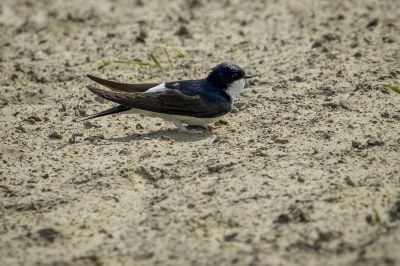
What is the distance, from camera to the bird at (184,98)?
19.4 feet

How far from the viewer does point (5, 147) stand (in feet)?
19.2

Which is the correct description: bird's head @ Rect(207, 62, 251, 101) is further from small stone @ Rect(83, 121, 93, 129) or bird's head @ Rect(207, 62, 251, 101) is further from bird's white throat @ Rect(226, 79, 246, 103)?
small stone @ Rect(83, 121, 93, 129)

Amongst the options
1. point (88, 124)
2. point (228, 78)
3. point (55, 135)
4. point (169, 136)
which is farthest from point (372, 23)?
point (55, 135)

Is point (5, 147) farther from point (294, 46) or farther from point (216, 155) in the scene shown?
point (294, 46)

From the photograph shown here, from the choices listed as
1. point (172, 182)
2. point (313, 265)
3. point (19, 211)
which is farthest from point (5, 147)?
point (313, 265)

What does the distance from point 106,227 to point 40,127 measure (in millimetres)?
1859

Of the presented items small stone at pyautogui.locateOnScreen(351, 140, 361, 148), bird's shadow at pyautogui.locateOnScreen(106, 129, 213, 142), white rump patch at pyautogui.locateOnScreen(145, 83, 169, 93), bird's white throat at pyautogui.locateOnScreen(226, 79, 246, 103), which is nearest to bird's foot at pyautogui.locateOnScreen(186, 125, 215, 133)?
bird's shadow at pyautogui.locateOnScreen(106, 129, 213, 142)

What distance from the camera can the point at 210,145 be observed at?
5758 mm

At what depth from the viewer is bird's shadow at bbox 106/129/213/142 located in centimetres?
594

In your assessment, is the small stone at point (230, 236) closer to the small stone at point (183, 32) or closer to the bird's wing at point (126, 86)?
the bird's wing at point (126, 86)

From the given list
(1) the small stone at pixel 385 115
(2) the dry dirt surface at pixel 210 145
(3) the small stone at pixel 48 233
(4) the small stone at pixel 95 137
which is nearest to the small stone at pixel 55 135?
Answer: (2) the dry dirt surface at pixel 210 145

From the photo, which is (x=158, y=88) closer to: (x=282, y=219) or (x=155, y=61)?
(x=155, y=61)

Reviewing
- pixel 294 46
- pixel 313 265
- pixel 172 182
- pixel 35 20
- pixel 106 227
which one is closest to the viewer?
pixel 313 265

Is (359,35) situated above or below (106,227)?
above
